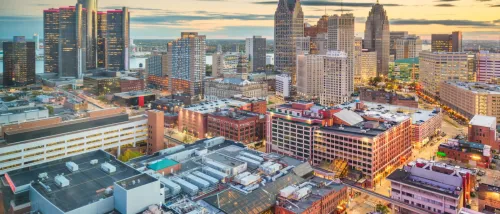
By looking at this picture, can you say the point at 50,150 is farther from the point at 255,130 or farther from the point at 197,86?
the point at 197,86

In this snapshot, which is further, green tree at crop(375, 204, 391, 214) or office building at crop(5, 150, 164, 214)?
green tree at crop(375, 204, 391, 214)

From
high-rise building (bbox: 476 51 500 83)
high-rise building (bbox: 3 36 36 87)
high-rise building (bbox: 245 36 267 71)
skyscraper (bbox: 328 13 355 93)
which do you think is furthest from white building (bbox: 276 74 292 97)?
high-rise building (bbox: 3 36 36 87)

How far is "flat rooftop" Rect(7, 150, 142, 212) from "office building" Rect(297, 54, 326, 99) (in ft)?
89.6

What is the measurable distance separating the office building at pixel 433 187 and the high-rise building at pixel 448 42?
149ft

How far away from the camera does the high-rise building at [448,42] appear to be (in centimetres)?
5370

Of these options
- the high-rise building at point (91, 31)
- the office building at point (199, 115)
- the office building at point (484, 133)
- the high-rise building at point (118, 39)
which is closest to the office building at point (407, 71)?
the office building at point (484, 133)

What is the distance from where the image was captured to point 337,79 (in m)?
34.3

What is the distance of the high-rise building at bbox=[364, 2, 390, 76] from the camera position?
188 ft

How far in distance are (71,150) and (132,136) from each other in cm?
338

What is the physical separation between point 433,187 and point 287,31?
3944cm

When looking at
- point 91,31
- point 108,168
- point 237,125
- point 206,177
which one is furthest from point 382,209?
point 91,31

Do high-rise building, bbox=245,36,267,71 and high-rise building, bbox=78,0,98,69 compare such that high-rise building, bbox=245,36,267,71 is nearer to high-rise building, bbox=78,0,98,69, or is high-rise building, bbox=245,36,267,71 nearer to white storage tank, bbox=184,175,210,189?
high-rise building, bbox=78,0,98,69

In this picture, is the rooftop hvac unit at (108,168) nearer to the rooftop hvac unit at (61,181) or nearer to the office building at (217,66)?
the rooftop hvac unit at (61,181)

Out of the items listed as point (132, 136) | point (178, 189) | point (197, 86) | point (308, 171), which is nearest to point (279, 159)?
point (308, 171)
